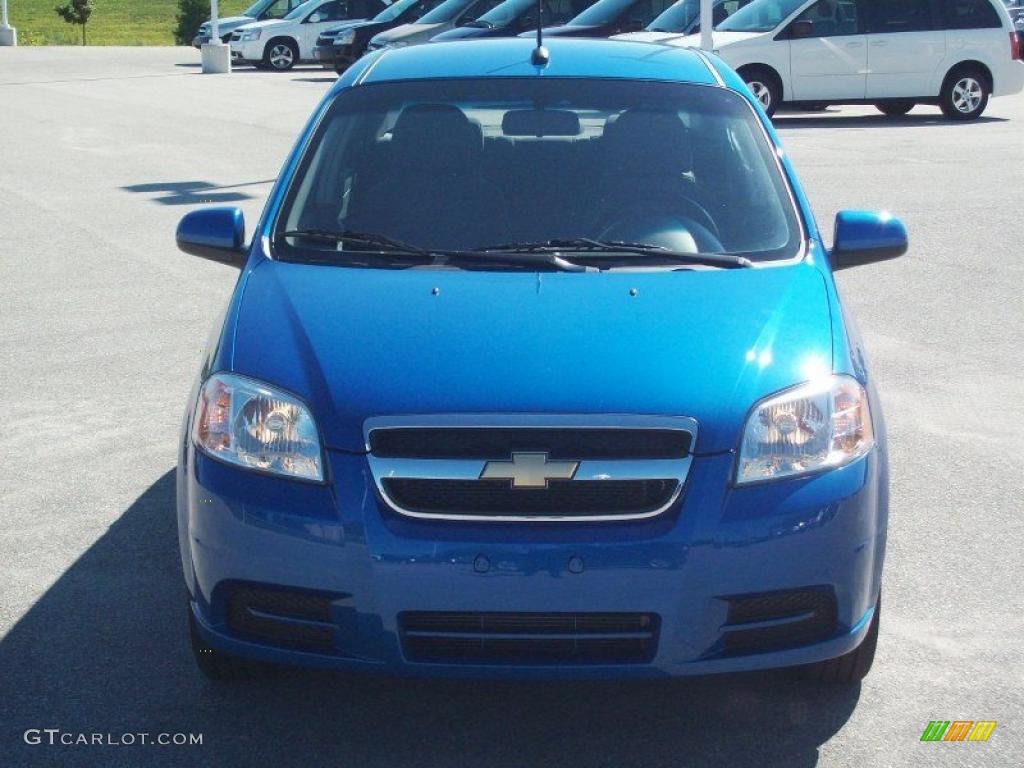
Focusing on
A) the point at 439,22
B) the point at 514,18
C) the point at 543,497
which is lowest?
the point at 439,22

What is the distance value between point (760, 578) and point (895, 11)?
18.9 m

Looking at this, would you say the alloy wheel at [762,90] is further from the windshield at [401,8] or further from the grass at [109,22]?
the grass at [109,22]

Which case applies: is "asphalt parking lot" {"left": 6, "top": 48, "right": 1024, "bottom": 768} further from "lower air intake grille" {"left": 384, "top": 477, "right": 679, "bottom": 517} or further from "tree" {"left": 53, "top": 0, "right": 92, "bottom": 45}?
"tree" {"left": 53, "top": 0, "right": 92, "bottom": 45}

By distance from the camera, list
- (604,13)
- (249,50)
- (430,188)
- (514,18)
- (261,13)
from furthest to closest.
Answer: (261,13) < (249,50) < (514,18) < (604,13) < (430,188)

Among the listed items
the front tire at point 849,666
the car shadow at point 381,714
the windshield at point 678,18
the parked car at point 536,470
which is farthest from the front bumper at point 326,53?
the front tire at point 849,666

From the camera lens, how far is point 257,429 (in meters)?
3.90

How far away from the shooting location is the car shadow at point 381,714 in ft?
12.8

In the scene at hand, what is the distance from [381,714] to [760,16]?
18.8 m

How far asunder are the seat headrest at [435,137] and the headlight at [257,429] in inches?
55.4

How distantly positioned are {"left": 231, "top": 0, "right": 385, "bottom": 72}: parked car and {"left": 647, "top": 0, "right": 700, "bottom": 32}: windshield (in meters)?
12.7

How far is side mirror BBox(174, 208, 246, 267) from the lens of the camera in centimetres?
518

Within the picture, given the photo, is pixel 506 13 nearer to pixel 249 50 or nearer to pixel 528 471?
pixel 249 50

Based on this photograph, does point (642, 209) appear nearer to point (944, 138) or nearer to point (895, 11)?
point (944, 138)

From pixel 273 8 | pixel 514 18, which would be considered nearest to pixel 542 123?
pixel 514 18
